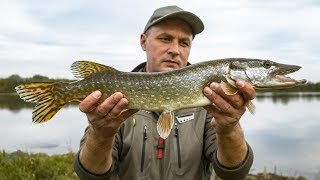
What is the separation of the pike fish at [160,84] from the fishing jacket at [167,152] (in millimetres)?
523

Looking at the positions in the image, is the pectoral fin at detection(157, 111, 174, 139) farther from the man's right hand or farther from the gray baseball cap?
the gray baseball cap

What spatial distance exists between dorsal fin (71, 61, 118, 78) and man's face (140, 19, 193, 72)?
0.91 metres

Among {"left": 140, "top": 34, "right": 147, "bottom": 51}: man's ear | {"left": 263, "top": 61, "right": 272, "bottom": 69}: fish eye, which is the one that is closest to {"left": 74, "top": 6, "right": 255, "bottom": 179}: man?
{"left": 140, "top": 34, "right": 147, "bottom": 51}: man's ear

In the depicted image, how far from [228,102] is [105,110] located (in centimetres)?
84

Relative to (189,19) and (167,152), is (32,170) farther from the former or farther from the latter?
(189,19)

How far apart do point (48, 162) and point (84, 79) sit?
4422mm

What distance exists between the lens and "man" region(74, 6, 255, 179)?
2.67m

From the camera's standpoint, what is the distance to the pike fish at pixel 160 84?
2.68m

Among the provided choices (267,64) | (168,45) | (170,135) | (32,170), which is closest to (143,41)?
(168,45)

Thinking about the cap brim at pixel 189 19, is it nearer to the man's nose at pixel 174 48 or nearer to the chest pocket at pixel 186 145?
the man's nose at pixel 174 48

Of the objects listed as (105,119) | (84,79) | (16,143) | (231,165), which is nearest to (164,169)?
(231,165)

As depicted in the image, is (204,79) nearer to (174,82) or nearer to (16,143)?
(174,82)

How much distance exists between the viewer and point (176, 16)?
3.67 metres

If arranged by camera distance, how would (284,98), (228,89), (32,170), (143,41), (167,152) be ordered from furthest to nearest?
(284,98) < (32,170) < (143,41) < (167,152) < (228,89)
